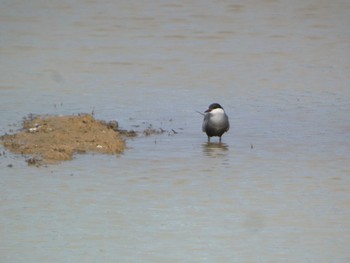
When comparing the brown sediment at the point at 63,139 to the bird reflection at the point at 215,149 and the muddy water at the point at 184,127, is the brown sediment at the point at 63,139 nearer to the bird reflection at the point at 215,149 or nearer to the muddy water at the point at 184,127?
the muddy water at the point at 184,127

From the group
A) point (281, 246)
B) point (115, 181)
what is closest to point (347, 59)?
point (115, 181)

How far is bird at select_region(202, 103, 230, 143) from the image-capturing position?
12.0m

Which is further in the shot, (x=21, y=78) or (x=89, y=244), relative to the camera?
(x=21, y=78)

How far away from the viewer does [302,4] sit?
19.6m

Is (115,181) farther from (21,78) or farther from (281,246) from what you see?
(21,78)

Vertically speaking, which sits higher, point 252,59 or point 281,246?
point 252,59

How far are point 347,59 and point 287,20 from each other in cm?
249

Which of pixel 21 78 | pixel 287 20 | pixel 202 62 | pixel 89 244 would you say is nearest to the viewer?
pixel 89 244

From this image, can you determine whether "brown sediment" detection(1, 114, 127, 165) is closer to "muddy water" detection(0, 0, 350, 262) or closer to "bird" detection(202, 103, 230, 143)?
"muddy water" detection(0, 0, 350, 262)

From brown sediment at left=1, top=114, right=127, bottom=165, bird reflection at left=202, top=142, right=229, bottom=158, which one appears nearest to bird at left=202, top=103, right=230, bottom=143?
bird reflection at left=202, top=142, right=229, bottom=158

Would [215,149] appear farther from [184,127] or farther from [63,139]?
[63,139]

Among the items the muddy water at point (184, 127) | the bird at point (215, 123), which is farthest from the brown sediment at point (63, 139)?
the bird at point (215, 123)

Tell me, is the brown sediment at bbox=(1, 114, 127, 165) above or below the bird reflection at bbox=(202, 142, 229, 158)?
above

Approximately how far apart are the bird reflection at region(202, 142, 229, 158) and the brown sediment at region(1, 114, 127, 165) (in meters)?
0.85
